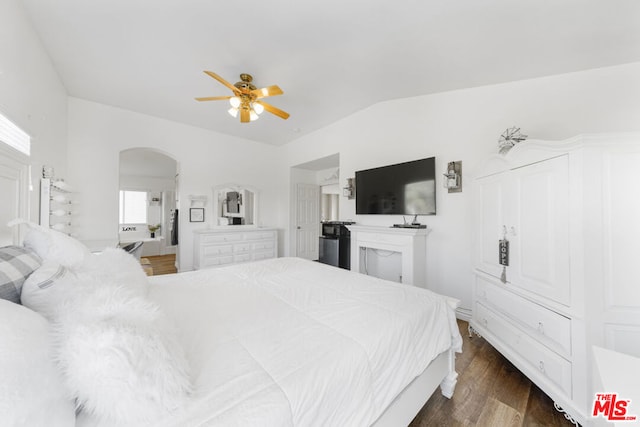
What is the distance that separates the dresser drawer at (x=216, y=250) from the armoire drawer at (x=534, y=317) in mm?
3981

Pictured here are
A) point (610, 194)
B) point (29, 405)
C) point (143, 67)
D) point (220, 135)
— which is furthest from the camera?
point (220, 135)

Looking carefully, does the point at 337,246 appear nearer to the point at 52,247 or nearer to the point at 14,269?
the point at 52,247

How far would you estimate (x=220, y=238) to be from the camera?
4418 millimetres

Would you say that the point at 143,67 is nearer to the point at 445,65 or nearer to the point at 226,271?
the point at 226,271

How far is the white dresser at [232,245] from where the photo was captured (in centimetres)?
423

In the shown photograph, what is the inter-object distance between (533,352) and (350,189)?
115 inches

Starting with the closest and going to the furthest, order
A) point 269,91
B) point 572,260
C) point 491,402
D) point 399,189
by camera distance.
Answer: point 572,260
point 491,402
point 269,91
point 399,189

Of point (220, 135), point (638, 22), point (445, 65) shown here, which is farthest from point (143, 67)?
point (638, 22)

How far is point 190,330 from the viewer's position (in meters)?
1.06

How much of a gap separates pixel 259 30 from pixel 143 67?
1519mm

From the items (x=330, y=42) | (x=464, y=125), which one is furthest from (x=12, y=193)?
(x=464, y=125)

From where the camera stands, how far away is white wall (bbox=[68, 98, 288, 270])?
11.3ft

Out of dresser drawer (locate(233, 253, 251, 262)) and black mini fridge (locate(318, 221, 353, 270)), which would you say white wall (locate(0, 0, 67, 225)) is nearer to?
dresser drawer (locate(233, 253, 251, 262))

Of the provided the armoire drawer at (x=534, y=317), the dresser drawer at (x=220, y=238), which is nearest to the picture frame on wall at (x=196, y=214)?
the dresser drawer at (x=220, y=238)
